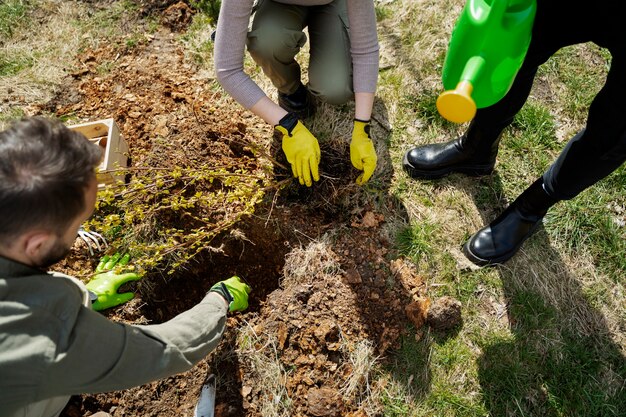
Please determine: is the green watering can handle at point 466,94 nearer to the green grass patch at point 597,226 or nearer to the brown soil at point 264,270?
the brown soil at point 264,270

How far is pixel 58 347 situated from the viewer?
109cm

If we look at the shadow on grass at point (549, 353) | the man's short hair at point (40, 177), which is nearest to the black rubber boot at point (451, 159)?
the shadow on grass at point (549, 353)

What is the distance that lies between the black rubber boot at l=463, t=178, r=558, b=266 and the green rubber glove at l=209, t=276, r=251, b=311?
3.54 ft

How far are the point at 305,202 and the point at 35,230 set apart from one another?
4.24 feet

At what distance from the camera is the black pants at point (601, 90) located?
133 cm

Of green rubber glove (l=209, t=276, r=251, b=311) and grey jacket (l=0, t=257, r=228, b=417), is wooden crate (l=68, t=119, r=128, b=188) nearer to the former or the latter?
green rubber glove (l=209, t=276, r=251, b=311)

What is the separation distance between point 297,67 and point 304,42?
140mm

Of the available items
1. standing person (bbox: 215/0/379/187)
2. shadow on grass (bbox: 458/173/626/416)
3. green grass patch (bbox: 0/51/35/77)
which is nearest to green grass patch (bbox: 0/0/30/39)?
green grass patch (bbox: 0/51/35/77)

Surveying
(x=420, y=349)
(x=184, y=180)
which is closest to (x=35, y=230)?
(x=184, y=180)

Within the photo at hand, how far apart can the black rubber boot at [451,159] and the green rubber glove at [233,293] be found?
1059mm

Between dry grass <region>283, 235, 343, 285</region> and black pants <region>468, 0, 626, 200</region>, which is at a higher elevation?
black pants <region>468, 0, 626, 200</region>

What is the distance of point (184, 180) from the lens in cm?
219

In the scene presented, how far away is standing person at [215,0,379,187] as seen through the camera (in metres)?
1.83

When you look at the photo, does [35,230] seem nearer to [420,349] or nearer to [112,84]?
[420,349]
